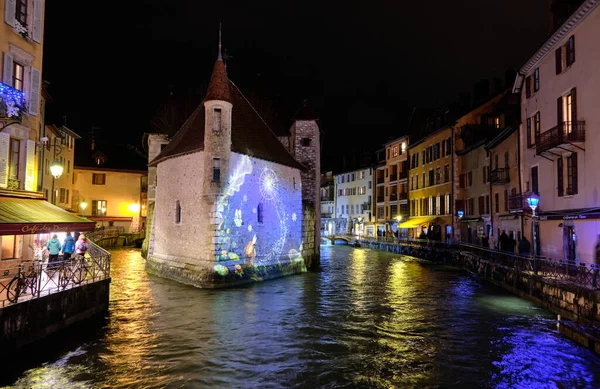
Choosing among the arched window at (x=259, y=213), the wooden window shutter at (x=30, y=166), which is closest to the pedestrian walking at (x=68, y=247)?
the wooden window shutter at (x=30, y=166)

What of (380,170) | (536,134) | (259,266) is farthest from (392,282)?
(380,170)

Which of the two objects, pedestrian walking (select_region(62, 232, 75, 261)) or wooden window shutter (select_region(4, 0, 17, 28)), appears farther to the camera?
pedestrian walking (select_region(62, 232, 75, 261))

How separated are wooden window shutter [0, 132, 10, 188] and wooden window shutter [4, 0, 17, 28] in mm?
3894

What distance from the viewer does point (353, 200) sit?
73.9m

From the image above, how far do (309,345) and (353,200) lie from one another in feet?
202

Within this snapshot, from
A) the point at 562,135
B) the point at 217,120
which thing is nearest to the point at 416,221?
the point at 562,135

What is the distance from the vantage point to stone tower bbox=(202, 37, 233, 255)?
75.2 ft

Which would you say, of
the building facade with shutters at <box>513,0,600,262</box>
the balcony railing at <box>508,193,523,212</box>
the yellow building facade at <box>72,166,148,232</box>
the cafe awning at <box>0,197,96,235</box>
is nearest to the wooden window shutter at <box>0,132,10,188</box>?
the cafe awning at <box>0,197,96,235</box>

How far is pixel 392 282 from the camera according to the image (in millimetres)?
25969

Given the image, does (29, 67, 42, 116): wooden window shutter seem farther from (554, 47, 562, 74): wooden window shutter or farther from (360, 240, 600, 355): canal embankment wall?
(554, 47, 562, 74): wooden window shutter

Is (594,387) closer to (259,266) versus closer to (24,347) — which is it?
(24,347)

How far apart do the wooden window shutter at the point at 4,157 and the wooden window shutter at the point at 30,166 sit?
1.04 meters

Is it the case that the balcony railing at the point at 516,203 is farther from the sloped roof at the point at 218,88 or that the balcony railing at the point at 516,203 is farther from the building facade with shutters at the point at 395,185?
the building facade with shutters at the point at 395,185

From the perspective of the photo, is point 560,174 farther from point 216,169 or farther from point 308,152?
point 216,169
